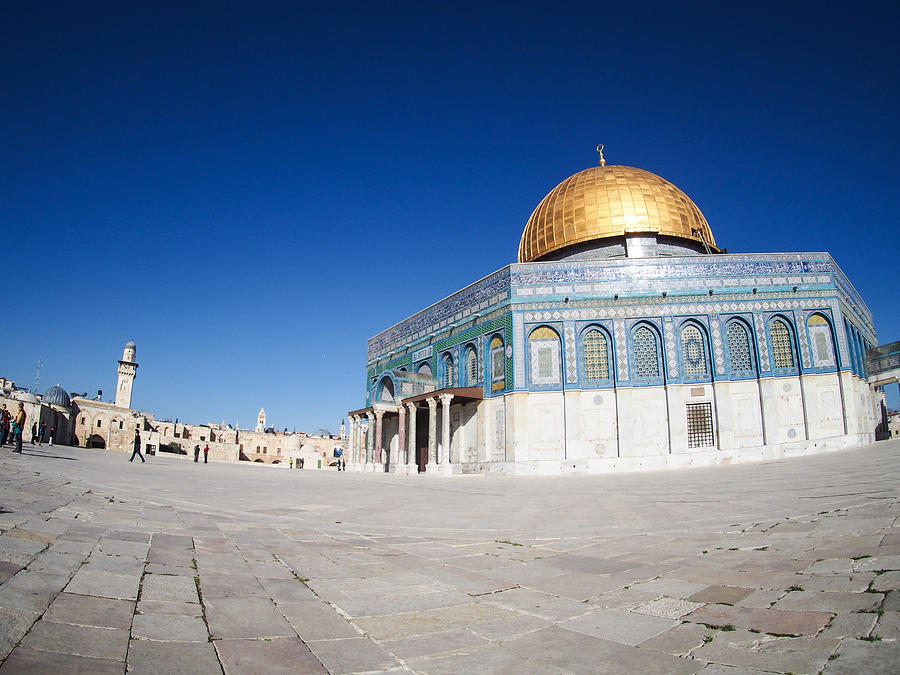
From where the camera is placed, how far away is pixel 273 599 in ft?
9.58

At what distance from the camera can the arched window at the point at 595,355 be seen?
21.6 meters

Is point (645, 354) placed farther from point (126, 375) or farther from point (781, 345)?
point (126, 375)

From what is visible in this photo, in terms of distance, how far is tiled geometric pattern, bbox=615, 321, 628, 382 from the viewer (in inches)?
843

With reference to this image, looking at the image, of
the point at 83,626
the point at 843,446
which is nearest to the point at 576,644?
the point at 83,626

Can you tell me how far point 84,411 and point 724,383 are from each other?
50.7m

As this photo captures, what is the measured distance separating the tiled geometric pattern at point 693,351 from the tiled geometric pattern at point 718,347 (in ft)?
1.33

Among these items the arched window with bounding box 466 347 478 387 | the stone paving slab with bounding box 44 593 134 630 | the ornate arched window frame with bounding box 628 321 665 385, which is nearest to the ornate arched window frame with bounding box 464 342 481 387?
the arched window with bounding box 466 347 478 387

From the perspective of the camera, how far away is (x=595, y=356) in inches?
860

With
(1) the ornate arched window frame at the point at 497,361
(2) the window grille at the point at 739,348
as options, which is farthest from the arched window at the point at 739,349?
(1) the ornate arched window frame at the point at 497,361

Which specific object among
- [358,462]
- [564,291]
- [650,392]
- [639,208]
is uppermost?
[639,208]

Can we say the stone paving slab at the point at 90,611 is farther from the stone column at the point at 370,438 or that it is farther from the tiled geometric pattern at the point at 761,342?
the stone column at the point at 370,438

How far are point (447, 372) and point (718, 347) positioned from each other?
1171 cm

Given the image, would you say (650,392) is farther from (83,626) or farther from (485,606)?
(83,626)

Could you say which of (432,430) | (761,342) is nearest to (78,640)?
(432,430)
